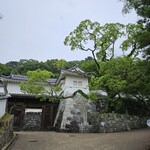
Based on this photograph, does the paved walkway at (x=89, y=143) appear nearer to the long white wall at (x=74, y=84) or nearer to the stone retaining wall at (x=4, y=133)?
the stone retaining wall at (x=4, y=133)

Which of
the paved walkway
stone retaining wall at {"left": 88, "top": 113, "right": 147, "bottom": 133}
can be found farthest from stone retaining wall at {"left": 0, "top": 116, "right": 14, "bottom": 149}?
stone retaining wall at {"left": 88, "top": 113, "right": 147, "bottom": 133}

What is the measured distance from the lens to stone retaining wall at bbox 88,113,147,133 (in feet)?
51.1

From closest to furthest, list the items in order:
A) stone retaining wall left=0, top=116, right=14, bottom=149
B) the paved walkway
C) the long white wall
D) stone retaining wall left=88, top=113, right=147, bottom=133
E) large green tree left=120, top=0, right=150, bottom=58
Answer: large green tree left=120, top=0, right=150, bottom=58
stone retaining wall left=0, top=116, right=14, bottom=149
the paved walkway
stone retaining wall left=88, top=113, right=147, bottom=133
the long white wall

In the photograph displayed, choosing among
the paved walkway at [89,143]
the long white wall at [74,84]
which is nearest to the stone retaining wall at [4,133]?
the paved walkway at [89,143]

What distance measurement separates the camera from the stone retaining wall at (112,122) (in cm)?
1557

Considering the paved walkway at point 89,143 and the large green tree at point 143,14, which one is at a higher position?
the large green tree at point 143,14

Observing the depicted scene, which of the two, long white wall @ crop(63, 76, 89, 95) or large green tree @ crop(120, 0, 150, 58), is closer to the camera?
large green tree @ crop(120, 0, 150, 58)

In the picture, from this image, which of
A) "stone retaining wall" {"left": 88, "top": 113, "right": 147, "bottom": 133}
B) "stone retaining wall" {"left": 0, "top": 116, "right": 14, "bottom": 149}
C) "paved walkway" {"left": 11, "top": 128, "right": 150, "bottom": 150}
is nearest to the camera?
"stone retaining wall" {"left": 0, "top": 116, "right": 14, "bottom": 149}

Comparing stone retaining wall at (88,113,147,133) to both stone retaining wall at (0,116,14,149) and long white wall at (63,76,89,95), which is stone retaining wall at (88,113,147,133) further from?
stone retaining wall at (0,116,14,149)

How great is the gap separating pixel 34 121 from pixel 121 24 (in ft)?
46.7

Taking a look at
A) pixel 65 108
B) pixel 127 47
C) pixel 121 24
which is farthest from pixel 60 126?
pixel 121 24

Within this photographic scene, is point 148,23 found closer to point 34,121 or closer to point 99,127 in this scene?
point 99,127

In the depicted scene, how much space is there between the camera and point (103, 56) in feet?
60.0

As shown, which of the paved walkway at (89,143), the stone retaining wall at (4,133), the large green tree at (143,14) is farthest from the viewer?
the paved walkway at (89,143)
